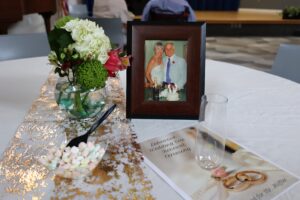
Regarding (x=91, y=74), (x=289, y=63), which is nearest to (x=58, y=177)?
(x=91, y=74)

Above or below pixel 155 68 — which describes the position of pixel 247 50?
below

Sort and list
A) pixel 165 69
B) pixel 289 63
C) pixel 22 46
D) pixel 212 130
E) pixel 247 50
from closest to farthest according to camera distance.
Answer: pixel 212 130 < pixel 165 69 < pixel 289 63 < pixel 22 46 < pixel 247 50

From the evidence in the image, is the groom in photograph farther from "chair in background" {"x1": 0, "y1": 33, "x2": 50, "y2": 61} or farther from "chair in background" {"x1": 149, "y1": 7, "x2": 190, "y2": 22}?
"chair in background" {"x1": 149, "y1": 7, "x2": 190, "y2": 22}

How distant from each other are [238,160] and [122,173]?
27 centimetres

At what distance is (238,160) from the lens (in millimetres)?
741

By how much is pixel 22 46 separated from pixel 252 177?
5.00ft

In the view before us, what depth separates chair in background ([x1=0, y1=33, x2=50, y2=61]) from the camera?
5.74ft

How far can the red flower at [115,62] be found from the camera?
2.77ft

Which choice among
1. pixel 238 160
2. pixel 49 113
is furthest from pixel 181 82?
pixel 49 113

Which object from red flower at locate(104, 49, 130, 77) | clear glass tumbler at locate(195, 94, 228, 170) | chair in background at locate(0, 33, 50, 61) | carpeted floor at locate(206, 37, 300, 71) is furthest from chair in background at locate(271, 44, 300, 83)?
carpeted floor at locate(206, 37, 300, 71)

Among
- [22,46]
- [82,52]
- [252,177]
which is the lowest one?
[252,177]

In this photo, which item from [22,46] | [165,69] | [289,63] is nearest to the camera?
[165,69]

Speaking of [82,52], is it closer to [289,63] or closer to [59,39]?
[59,39]

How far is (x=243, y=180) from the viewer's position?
66 centimetres
